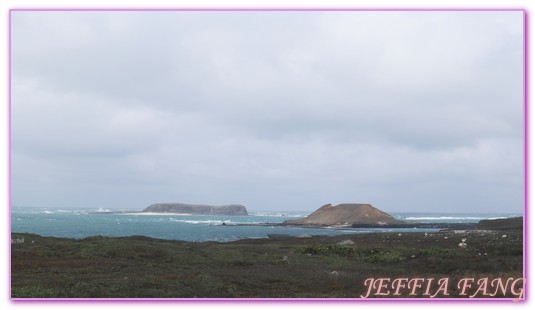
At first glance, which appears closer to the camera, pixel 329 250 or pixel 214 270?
pixel 214 270

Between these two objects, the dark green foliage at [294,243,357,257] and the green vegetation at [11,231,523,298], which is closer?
the green vegetation at [11,231,523,298]

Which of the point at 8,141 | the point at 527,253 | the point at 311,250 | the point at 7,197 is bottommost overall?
the point at 311,250

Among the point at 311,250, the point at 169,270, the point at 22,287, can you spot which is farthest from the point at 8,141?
the point at 311,250

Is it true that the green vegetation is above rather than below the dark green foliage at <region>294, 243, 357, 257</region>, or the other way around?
above

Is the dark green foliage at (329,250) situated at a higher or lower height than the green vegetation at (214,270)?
lower

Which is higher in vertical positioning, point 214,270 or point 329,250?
point 214,270

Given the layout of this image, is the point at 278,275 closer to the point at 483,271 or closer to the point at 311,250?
the point at 483,271

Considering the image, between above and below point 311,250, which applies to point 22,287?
above

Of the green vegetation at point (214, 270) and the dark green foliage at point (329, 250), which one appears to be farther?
the dark green foliage at point (329, 250)
